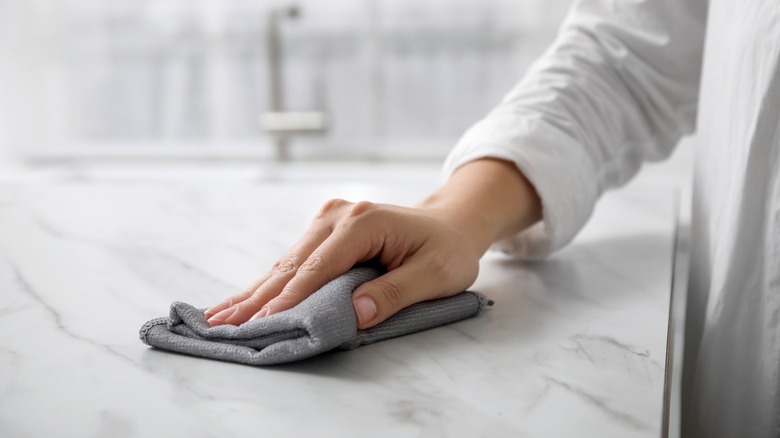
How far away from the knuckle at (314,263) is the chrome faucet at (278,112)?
1.44 m

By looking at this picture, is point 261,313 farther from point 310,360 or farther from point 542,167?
point 542,167

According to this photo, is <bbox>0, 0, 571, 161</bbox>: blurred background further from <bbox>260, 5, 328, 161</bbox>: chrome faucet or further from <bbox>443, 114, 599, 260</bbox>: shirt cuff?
<bbox>443, 114, 599, 260</bbox>: shirt cuff

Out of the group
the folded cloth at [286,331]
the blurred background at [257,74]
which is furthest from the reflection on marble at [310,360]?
the blurred background at [257,74]

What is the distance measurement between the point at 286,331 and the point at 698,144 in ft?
1.87

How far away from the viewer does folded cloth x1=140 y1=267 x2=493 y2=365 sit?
504mm

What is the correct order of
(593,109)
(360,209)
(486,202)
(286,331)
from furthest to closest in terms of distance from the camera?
1. (593,109)
2. (486,202)
3. (360,209)
4. (286,331)

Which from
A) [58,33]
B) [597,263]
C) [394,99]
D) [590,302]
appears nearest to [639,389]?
[590,302]

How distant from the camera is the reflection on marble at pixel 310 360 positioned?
434 mm

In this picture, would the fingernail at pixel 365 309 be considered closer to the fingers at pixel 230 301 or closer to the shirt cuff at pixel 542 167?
the fingers at pixel 230 301

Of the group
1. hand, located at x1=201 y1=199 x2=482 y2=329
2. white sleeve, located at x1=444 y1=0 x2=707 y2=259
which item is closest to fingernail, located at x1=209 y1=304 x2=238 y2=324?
hand, located at x1=201 y1=199 x2=482 y2=329

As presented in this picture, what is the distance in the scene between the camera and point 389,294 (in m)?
0.57

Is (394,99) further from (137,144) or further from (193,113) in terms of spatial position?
(137,144)

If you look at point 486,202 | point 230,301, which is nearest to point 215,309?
point 230,301

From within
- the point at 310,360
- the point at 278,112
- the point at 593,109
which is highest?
the point at 593,109
